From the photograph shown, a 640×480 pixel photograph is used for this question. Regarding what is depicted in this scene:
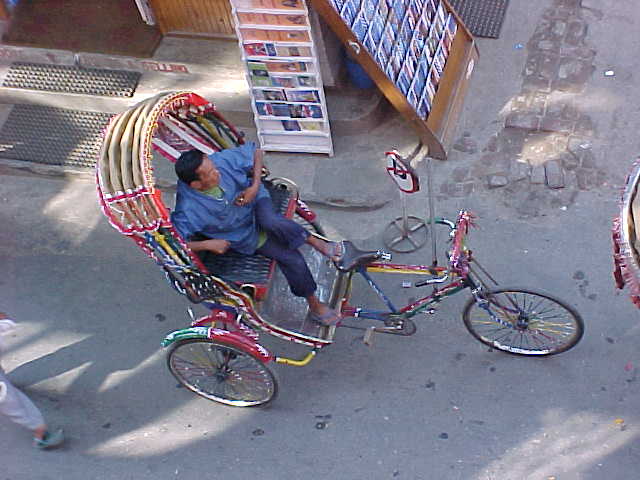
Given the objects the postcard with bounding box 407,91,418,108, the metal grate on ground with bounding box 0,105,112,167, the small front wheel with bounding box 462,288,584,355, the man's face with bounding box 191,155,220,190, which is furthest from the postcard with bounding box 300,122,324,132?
the small front wheel with bounding box 462,288,584,355

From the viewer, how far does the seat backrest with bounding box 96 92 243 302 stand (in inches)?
156

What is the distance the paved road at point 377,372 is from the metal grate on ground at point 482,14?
3.87ft

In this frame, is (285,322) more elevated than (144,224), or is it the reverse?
(144,224)

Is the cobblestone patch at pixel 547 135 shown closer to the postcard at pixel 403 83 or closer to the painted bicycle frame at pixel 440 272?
the postcard at pixel 403 83

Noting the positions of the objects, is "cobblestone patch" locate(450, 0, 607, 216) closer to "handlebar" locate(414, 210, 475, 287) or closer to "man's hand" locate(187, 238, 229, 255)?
"handlebar" locate(414, 210, 475, 287)

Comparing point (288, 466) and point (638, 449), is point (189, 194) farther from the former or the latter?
point (638, 449)

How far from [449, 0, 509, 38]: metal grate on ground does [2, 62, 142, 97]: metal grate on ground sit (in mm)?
3281

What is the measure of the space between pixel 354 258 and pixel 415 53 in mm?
2393

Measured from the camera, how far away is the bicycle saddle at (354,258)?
4527mm

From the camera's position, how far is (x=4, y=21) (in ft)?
24.9

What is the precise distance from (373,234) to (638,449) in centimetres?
247

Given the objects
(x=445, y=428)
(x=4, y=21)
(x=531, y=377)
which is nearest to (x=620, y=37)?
(x=531, y=377)

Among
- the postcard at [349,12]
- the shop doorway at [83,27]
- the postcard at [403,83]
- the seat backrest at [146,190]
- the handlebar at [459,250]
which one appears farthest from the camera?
the shop doorway at [83,27]

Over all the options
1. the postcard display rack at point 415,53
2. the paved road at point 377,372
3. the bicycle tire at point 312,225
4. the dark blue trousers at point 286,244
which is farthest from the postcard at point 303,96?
the dark blue trousers at point 286,244
